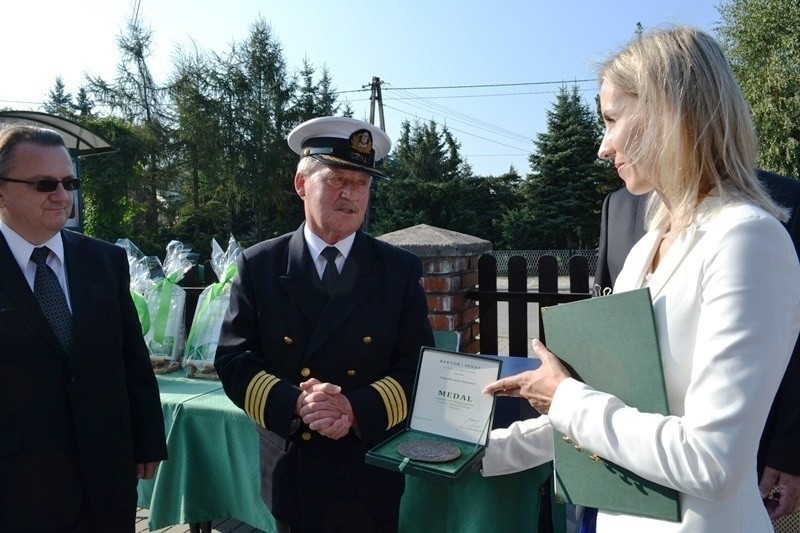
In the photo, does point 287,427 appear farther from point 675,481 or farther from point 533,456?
point 675,481

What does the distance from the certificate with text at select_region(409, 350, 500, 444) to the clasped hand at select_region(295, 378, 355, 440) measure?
267 millimetres

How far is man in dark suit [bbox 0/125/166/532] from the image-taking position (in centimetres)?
187

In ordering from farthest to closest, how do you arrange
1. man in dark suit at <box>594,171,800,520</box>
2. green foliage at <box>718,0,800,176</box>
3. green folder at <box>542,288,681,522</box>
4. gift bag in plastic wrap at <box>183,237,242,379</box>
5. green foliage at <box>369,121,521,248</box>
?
green foliage at <box>369,121,521,248</box> → green foliage at <box>718,0,800,176</box> → gift bag in plastic wrap at <box>183,237,242,379</box> → man in dark suit at <box>594,171,800,520</box> → green folder at <box>542,288,681,522</box>

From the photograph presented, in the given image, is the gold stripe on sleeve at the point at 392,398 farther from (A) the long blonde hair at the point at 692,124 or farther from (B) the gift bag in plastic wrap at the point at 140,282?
(B) the gift bag in plastic wrap at the point at 140,282

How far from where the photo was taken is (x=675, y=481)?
1054 millimetres

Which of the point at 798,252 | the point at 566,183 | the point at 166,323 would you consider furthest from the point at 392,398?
the point at 566,183

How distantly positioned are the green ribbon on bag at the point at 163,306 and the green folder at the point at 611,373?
9.33 ft

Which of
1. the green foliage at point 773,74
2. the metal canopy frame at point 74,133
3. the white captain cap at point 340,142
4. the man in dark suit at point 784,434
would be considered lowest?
the man in dark suit at point 784,434

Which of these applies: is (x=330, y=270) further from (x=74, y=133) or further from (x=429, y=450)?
(x=74, y=133)

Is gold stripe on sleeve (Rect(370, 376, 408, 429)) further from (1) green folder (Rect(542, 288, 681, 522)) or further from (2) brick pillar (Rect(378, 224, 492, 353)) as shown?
(2) brick pillar (Rect(378, 224, 492, 353))

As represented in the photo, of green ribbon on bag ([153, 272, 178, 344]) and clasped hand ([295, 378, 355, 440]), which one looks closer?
clasped hand ([295, 378, 355, 440])

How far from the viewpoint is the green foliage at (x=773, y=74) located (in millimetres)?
17188

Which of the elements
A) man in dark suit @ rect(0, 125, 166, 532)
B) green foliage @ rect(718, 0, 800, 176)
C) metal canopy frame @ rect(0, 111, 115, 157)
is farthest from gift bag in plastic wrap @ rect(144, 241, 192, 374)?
green foliage @ rect(718, 0, 800, 176)

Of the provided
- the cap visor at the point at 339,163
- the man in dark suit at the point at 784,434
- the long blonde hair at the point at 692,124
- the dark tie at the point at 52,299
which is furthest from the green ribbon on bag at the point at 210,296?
the long blonde hair at the point at 692,124
